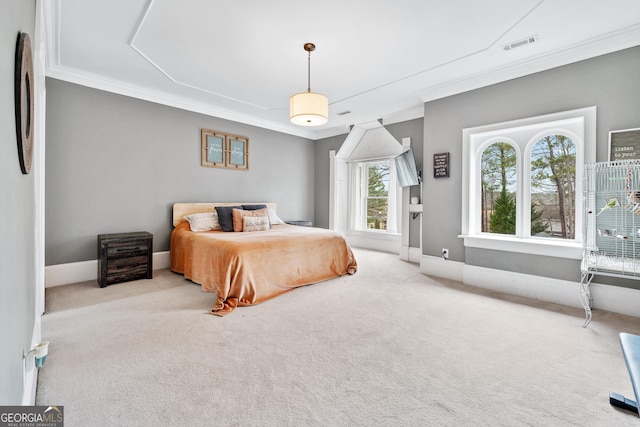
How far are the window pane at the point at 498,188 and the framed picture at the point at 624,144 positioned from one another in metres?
0.94

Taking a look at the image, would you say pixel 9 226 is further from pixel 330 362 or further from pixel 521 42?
pixel 521 42

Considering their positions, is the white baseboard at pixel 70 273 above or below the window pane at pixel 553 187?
below

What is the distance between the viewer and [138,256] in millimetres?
3695

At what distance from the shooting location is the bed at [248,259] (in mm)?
2996

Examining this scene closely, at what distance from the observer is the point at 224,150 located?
5.07 meters

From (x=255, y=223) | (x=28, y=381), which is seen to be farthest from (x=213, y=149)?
(x=28, y=381)

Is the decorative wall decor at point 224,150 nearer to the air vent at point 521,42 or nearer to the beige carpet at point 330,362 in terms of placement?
the beige carpet at point 330,362

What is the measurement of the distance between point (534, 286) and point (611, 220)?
99 centimetres

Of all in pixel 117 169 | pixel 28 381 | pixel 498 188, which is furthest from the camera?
pixel 117 169

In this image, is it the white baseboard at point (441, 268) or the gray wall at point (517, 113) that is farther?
the white baseboard at point (441, 268)

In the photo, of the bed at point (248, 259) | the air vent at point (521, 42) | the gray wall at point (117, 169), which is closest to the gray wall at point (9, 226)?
the bed at point (248, 259)

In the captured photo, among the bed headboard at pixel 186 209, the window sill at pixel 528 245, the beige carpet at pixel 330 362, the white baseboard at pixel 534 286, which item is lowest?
the beige carpet at pixel 330 362

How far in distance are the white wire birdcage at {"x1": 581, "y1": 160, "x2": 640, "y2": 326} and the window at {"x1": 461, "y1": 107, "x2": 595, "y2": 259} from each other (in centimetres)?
22

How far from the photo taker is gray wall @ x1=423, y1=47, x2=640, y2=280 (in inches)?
109
